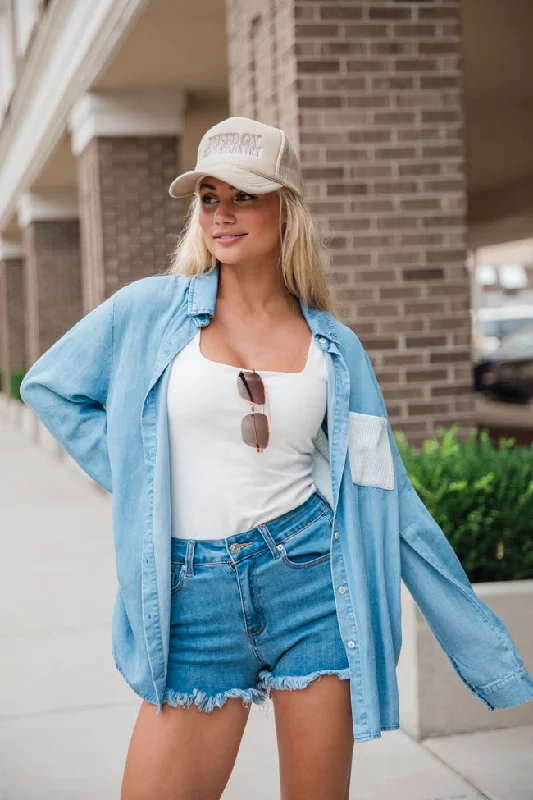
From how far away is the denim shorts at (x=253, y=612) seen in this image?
94.7 inches

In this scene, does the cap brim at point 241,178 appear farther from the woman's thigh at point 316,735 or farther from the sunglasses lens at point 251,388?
the woman's thigh at point 316,735

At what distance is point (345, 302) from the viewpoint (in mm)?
6074

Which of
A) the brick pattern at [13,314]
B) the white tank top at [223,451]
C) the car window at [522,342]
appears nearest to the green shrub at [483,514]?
the white tank top at [223,451]

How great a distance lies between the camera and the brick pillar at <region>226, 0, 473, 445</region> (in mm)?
5961

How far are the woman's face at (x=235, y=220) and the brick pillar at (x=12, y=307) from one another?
2168cm

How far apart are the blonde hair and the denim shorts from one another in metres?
0.54

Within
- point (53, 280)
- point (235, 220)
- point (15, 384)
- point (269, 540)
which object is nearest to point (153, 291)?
point (235, 220)

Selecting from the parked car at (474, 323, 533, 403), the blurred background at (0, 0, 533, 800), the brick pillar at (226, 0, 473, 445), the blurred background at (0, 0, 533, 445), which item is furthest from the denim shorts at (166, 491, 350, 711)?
the parked car at (474, 323, 533, 403)

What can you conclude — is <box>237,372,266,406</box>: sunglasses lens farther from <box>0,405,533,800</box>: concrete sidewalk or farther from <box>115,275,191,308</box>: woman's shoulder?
<box>0,405,533,800</box>: concrete sidewalk

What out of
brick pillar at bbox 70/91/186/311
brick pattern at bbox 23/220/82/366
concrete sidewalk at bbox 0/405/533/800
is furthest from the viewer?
brick pattern at bbox 23/220/82/366

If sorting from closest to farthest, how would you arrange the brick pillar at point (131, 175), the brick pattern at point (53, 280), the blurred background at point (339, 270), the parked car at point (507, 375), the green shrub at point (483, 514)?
the blurred background at point (339, 270)
the green shrub at point (483, 514)
the brick pillar at point (131, 175)
the brick pattern at point (53, 280)
the parked car at point (507, 375)

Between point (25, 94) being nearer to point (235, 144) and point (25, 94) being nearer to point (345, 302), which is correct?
point (345, 302)

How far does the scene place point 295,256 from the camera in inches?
104

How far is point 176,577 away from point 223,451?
0.30 metres
